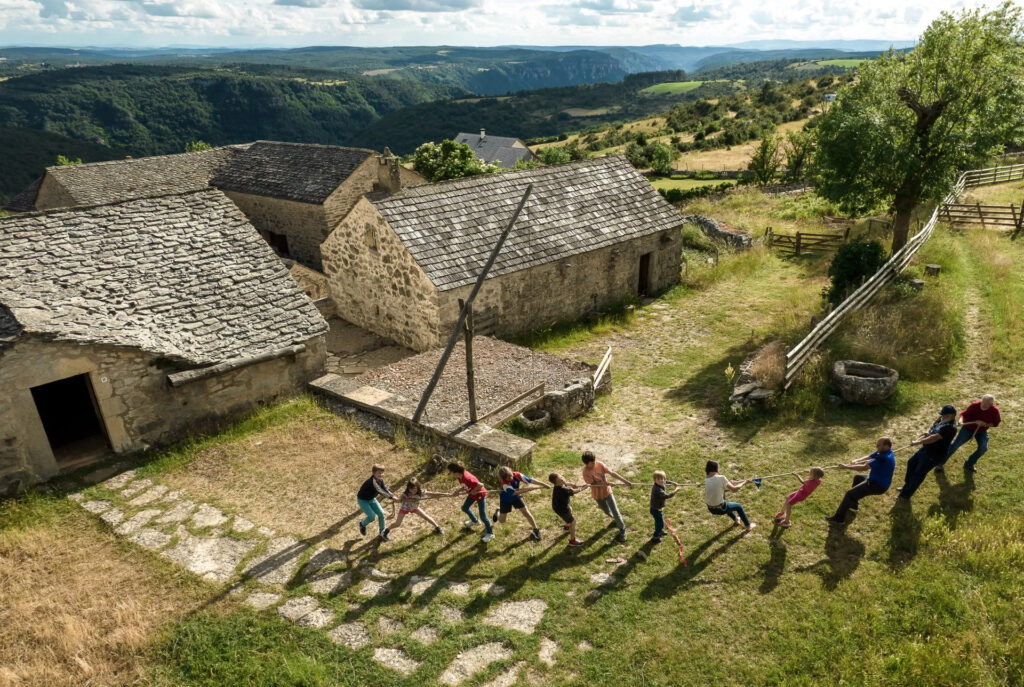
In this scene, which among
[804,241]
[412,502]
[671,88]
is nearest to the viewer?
[412,502]

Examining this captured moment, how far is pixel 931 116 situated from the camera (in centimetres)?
1565

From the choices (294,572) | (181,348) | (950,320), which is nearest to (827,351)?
(950,320)

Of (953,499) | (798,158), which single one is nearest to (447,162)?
(798,158)

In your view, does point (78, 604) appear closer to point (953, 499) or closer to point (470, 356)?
point (470, 356)

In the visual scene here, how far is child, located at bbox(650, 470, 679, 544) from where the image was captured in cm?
781

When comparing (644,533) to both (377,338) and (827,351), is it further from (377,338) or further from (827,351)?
(377,338)

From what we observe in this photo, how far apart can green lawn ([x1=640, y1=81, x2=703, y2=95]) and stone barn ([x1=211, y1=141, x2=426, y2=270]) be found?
555 ft

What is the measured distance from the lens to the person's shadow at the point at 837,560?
721cm

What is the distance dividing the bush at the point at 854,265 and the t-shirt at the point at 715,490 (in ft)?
33.6

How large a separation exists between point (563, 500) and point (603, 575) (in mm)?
998

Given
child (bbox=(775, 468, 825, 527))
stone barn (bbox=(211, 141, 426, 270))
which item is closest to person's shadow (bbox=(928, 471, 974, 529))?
child (bbox=(775, 468, 825, 527))

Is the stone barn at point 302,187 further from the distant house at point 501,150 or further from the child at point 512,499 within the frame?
the distant house at point 501,150

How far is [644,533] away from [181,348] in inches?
330

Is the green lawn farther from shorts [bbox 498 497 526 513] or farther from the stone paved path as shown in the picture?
the stone paved path
